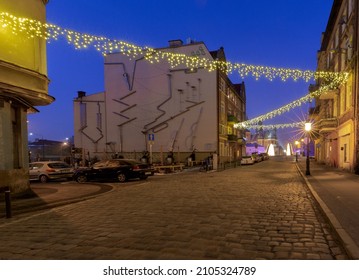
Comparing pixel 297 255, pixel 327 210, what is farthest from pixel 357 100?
pixel 297 255

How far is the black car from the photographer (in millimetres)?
20031

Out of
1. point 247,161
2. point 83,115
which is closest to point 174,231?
point 247,161

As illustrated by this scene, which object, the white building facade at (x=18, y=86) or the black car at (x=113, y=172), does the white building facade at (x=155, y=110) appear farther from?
the white building facade at (x=18, y=86)

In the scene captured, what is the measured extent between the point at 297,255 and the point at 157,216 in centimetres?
414

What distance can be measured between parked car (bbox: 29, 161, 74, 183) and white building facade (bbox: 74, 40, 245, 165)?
15.6m

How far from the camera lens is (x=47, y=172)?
2161cm

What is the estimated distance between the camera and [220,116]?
137 ft

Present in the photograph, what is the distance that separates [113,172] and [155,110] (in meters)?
21.0

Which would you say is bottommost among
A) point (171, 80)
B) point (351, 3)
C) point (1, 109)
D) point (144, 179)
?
point (144, 179)

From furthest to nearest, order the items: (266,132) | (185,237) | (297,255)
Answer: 1. (266,132)
2. (185,237)
3. (297,255)

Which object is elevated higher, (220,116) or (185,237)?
(220,116)

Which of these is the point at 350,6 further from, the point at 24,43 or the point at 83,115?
the point at 83,115

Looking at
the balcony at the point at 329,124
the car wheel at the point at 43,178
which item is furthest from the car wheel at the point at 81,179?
the balcony at the point at 329,124

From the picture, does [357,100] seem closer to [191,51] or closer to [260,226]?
[260,226]
